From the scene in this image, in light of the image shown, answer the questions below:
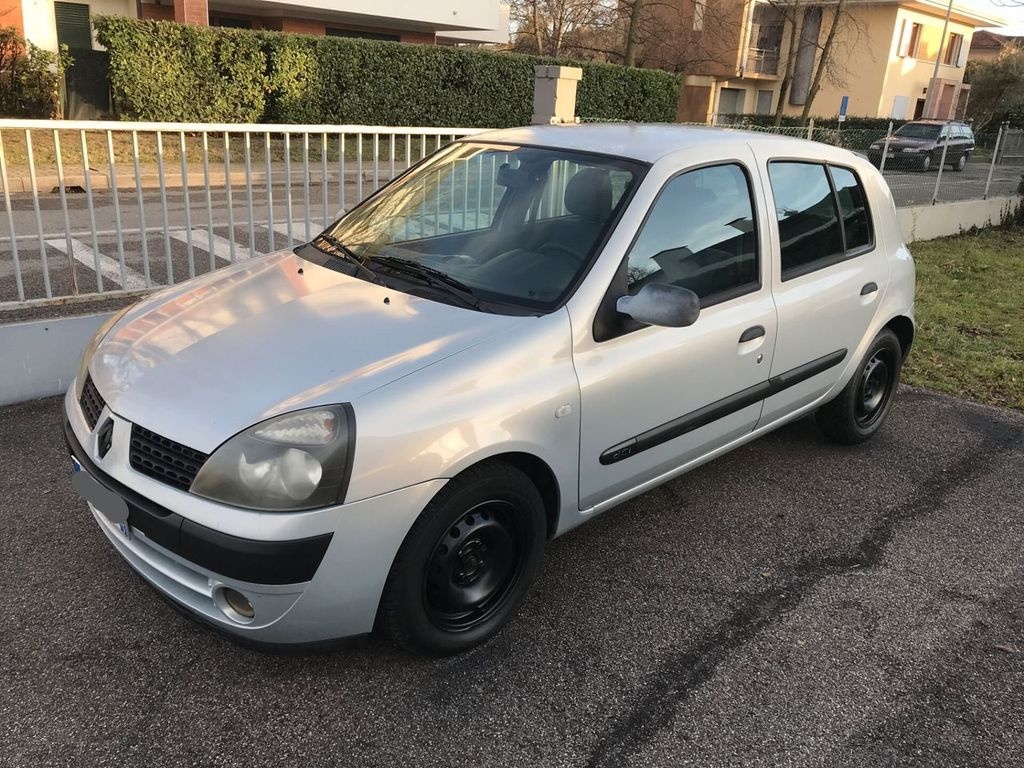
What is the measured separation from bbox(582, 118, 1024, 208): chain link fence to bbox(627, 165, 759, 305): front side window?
8.64m

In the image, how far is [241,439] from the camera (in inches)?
90.8

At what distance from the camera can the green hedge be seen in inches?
620

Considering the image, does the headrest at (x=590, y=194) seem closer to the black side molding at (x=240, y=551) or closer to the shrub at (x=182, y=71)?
the black side molding at (x=240, y=551)

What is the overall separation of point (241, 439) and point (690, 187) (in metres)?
2.08

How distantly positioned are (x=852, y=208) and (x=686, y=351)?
176cm

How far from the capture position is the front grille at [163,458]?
7.66 ft

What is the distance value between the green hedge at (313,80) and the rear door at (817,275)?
15.2 m

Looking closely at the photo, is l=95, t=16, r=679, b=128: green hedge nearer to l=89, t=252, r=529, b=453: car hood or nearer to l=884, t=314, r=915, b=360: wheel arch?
l=89, t=252, r=529, b=453: car hood

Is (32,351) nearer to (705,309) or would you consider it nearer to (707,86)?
(705,309)

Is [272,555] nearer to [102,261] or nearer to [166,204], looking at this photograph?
[166,204]

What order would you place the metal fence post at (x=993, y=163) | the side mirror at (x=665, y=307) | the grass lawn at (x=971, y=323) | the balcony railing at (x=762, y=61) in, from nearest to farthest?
1. the side mirror at (x=665, y=307)
2. the grass lawn at (x=971, y=323)
3. the metal fence post at (x=993, y=163)
4. the balcony railing at (x=762, y=61)

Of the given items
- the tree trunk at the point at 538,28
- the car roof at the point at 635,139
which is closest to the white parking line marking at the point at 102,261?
the car roof at the point at 635,139

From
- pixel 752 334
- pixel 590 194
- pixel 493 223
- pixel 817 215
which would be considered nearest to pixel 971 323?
pixel 817 215

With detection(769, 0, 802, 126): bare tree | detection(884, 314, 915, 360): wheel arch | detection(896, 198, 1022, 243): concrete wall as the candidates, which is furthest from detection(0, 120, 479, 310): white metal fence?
detection(769, 0, 802, 126): bare tree
